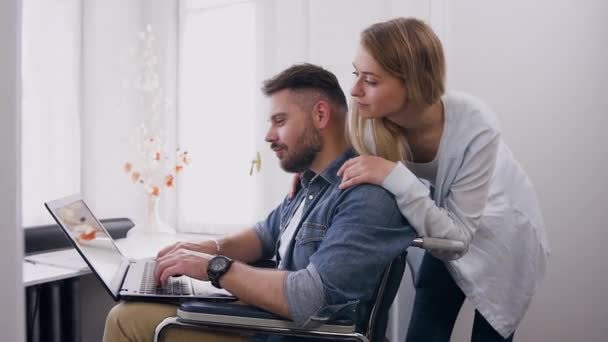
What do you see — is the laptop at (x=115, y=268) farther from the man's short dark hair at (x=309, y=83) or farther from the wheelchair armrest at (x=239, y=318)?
the man's short dark hair at (x=309, y=83)

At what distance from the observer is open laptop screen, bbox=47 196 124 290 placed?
133 centimetres

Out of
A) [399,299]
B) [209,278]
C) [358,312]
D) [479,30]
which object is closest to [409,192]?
[358,312]

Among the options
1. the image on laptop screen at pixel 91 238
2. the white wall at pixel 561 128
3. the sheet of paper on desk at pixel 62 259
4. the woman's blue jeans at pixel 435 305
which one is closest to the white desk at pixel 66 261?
the sheet of paper on desk at pixel 62 259

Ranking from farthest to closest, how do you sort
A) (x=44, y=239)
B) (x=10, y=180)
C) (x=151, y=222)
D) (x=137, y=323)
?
(x=151, y=222)
(x=44, y=239)
(x=137, y=323)
(x=10, y=180)

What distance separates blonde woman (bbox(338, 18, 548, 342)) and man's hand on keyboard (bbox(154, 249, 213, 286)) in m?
0.37

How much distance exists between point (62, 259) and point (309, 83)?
1058 mm

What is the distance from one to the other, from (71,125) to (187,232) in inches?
31.0

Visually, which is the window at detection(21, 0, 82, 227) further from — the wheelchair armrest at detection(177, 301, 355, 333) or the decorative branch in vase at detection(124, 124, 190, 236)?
the wheelchair armrest at detection(177, 301, 355, 333)

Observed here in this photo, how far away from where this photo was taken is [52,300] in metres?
1.63

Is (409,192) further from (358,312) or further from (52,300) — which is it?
(52,300)

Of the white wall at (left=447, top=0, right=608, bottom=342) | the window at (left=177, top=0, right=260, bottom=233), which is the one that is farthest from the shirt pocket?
the window at (left=177, top=0, right=260, bottom=233)

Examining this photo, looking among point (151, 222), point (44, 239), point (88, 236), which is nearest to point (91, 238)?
point (88, 236)

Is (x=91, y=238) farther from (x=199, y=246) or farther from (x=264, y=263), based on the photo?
(x=264, y=263)

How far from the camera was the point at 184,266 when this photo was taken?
1124 millimetres
